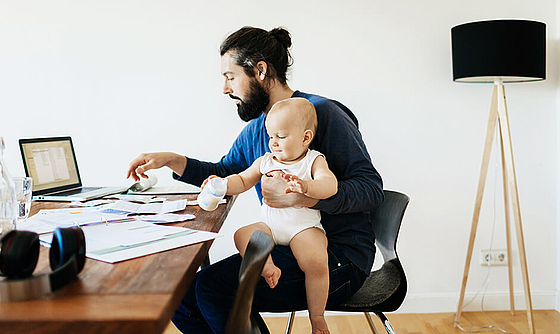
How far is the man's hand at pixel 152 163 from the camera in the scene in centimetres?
177

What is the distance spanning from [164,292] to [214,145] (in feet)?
7.23

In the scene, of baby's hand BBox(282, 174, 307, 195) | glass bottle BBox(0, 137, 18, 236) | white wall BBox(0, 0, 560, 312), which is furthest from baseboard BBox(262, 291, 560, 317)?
glass bottle BBox(0, 137, 18, 236)

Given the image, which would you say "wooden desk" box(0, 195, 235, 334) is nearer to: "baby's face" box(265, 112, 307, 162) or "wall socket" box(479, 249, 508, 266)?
"baby's face" box(265, 112, 307, 162)

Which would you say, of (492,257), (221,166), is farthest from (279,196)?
(492,257)

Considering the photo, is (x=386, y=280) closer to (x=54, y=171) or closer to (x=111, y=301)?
(x=111, y=301)

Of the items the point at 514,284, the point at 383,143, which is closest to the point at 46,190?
the point at 383,143

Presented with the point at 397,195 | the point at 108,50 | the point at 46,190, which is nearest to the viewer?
the point at 397,195

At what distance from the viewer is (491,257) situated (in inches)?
121

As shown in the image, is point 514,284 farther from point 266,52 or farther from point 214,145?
point 266,52

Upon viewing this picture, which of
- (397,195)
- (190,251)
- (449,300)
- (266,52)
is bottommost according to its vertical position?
(449,300)

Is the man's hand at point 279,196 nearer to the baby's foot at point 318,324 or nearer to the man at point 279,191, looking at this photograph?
the man at point 279,191

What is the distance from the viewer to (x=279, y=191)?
160cm

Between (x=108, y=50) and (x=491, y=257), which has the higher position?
(x=108, y=50)

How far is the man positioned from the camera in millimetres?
1544
